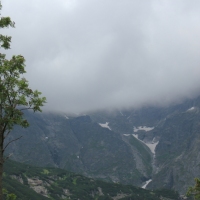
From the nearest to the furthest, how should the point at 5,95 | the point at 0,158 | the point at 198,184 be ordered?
the point at 0,158 → the point at 5,95 → the point at 198,184

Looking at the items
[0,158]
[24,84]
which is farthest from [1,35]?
[0,158]

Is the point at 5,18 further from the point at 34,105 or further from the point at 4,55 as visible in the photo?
the point at 34,105

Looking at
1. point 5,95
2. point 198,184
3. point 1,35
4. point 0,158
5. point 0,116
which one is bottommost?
point 198,184

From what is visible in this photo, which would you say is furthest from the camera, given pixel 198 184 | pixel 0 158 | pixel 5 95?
pixel 198 184

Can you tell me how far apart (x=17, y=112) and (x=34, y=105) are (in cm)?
178

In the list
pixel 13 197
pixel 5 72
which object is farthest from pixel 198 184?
pixel 5 72

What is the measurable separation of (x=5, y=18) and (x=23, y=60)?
3.65 meters

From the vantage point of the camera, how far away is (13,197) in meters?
22.5

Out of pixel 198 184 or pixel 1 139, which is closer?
pixel 1 139

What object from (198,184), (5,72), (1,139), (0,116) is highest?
(5,72)

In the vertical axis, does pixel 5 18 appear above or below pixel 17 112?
above

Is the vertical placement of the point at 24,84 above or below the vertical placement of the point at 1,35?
below

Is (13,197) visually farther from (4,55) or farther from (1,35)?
(1,35)

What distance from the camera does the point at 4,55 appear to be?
23.5 meters
